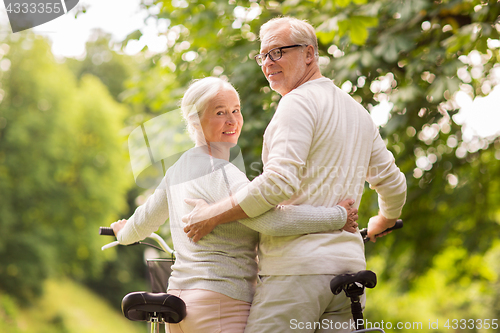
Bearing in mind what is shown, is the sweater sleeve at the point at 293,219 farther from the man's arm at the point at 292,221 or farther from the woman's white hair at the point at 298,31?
the woman's white hair at the point at 298,31

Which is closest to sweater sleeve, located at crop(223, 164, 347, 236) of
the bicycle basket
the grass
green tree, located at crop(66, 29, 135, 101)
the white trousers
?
the white trousers

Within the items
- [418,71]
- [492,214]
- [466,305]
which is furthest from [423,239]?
[466,305]

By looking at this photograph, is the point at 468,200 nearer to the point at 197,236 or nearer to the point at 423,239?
the point at 423,239

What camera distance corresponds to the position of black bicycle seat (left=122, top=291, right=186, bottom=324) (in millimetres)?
1623

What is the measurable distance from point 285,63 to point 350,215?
2.00ft

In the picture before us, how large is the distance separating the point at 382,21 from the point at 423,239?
8.57 ft

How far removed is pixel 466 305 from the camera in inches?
496

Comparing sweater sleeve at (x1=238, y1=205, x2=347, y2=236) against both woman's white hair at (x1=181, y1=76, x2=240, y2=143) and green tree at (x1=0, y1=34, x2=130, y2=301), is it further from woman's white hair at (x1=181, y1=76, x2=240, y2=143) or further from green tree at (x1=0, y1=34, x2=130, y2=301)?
green tree at (x1=0, y1=34, x2=130, y2=301)

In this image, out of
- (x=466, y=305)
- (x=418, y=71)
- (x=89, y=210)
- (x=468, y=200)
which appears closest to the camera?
(x=418, y=71)

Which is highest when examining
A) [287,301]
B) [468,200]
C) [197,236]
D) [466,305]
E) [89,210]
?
[197,236]

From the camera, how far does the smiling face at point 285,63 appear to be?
1793 millimetres

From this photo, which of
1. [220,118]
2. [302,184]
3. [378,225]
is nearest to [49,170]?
[378,225]

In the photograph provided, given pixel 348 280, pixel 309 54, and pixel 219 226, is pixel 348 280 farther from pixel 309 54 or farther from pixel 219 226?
pixel 309 54

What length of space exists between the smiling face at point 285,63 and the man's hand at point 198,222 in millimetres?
554
